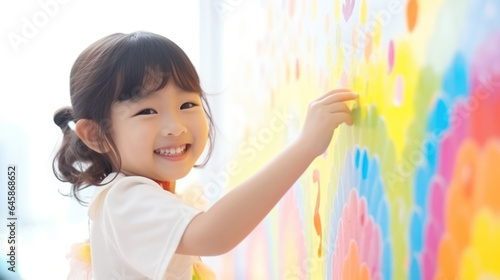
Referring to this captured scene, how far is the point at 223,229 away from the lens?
0.73 meters

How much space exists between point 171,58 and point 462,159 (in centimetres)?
48

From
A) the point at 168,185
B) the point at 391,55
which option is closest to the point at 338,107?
the point at 391,55

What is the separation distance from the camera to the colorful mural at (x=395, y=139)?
21.9 inches

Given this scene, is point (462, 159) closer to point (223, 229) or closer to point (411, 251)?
point (411, 251)

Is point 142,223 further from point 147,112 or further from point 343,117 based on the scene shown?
point 343,117

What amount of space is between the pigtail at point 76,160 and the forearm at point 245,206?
35 cm

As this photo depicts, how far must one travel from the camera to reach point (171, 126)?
89 cm

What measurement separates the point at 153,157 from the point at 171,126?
0.18 ft

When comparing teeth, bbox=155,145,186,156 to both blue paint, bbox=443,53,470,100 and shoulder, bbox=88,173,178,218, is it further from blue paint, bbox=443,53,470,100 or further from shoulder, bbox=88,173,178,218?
blue paint, bbox=443,53,470,100

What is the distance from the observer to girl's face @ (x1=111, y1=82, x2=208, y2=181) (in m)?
0.89

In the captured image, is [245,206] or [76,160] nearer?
[245,206]

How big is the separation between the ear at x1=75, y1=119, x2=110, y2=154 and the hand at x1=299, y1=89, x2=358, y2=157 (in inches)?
13.4

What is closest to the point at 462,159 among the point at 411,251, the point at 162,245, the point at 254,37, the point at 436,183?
the point at 436,183

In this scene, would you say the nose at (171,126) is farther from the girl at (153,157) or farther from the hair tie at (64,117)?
the hair tie at (64,117)
